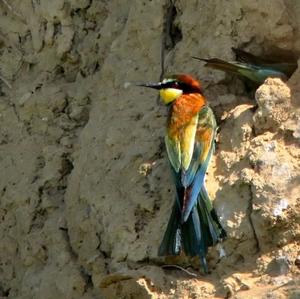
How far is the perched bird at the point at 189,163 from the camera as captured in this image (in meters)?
3.54

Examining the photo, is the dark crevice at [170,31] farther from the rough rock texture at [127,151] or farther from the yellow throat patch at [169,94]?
the yellow throat patch at [169,94]

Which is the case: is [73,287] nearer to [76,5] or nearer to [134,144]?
[134,144]

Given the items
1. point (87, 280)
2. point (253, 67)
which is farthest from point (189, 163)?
point (87, 280)

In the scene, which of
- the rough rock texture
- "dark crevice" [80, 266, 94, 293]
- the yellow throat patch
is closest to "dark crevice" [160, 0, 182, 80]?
the rough rock texture

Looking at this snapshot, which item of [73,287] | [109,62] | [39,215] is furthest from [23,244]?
[109,62]

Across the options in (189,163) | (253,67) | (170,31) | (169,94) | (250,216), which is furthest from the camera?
(170,31)

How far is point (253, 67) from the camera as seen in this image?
3.87 m

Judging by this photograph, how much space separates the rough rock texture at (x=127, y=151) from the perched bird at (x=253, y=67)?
61 millimetres

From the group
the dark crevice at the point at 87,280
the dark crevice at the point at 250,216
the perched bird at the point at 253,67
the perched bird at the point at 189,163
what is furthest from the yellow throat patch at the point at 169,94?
the dark crevice at the point at 87,280

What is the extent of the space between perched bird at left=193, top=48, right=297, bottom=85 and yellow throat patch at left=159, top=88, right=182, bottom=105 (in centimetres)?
15

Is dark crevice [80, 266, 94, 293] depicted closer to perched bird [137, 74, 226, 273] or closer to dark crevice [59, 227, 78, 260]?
dark crevice [59, 227, 78, 260]

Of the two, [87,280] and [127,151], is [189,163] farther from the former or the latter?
[87,280]

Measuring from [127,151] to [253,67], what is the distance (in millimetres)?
571

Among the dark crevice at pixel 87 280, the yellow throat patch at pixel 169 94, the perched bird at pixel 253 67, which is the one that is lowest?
the dark crevice at pixel 87 280
